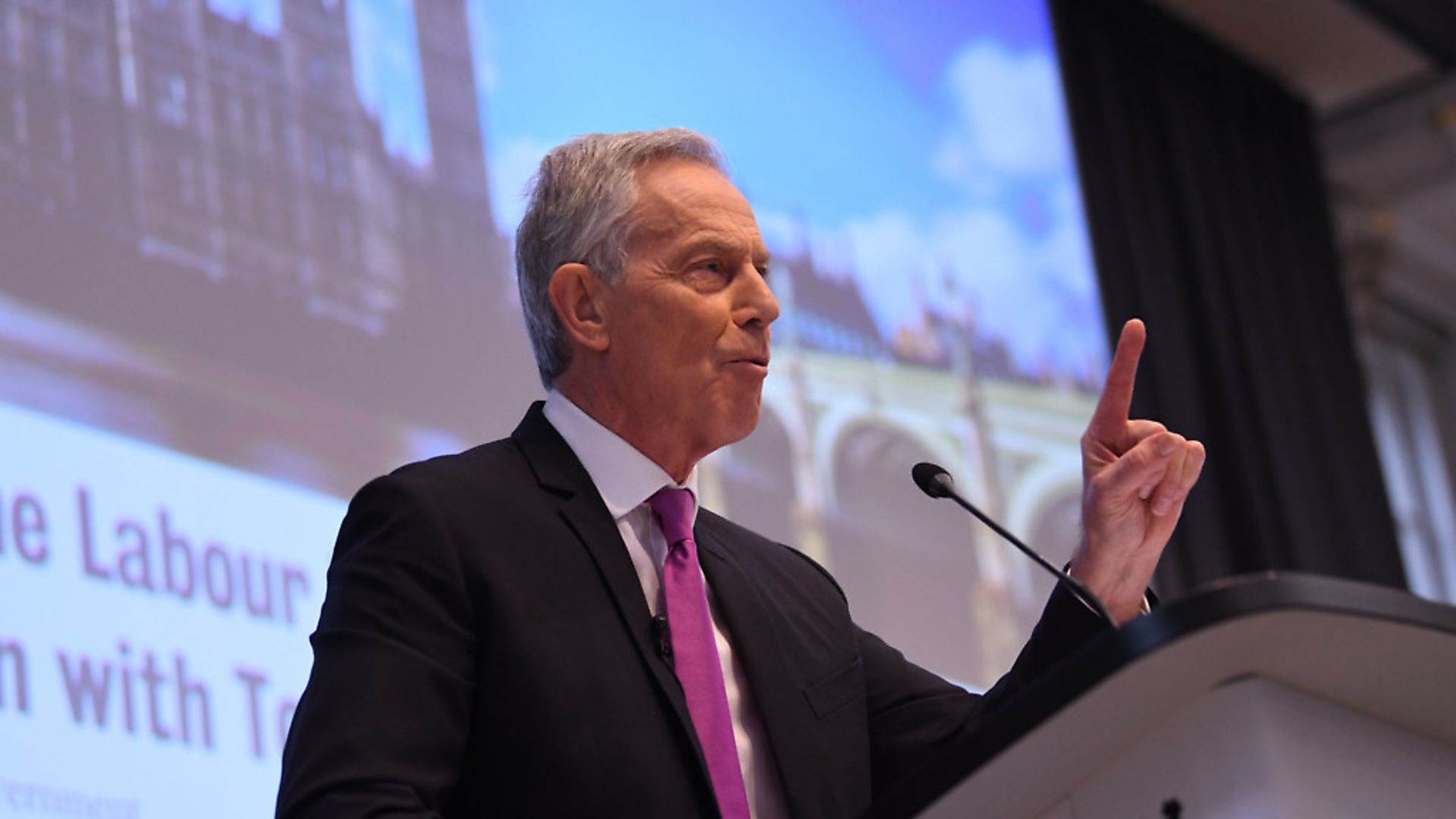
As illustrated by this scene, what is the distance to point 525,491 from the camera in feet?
5.54

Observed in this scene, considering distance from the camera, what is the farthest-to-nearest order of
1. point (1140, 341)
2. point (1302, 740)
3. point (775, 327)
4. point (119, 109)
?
point (775, 327) → point (119, 109) → point (1140, 341) → point (1302, 740)

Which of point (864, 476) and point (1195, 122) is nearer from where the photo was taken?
point (864, 476)

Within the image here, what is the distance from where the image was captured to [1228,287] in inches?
225

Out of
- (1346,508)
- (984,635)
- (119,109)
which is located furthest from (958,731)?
(1346,508)

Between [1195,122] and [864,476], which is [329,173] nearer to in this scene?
[864,476]

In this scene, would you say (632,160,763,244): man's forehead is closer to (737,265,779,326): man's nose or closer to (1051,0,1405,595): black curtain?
(737,265,779,326): man's nose

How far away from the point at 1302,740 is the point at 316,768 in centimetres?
75

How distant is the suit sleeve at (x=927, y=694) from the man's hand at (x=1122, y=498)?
44 mm

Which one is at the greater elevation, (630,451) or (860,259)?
(860,259)

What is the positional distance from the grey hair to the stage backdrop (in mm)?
146

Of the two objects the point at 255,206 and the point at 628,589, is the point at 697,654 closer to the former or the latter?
the point at 628,589

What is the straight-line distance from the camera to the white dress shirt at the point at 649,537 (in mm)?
1652

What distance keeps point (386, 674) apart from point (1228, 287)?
4773 millimetres

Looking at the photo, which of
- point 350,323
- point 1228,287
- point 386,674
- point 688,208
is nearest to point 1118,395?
point 688,208
